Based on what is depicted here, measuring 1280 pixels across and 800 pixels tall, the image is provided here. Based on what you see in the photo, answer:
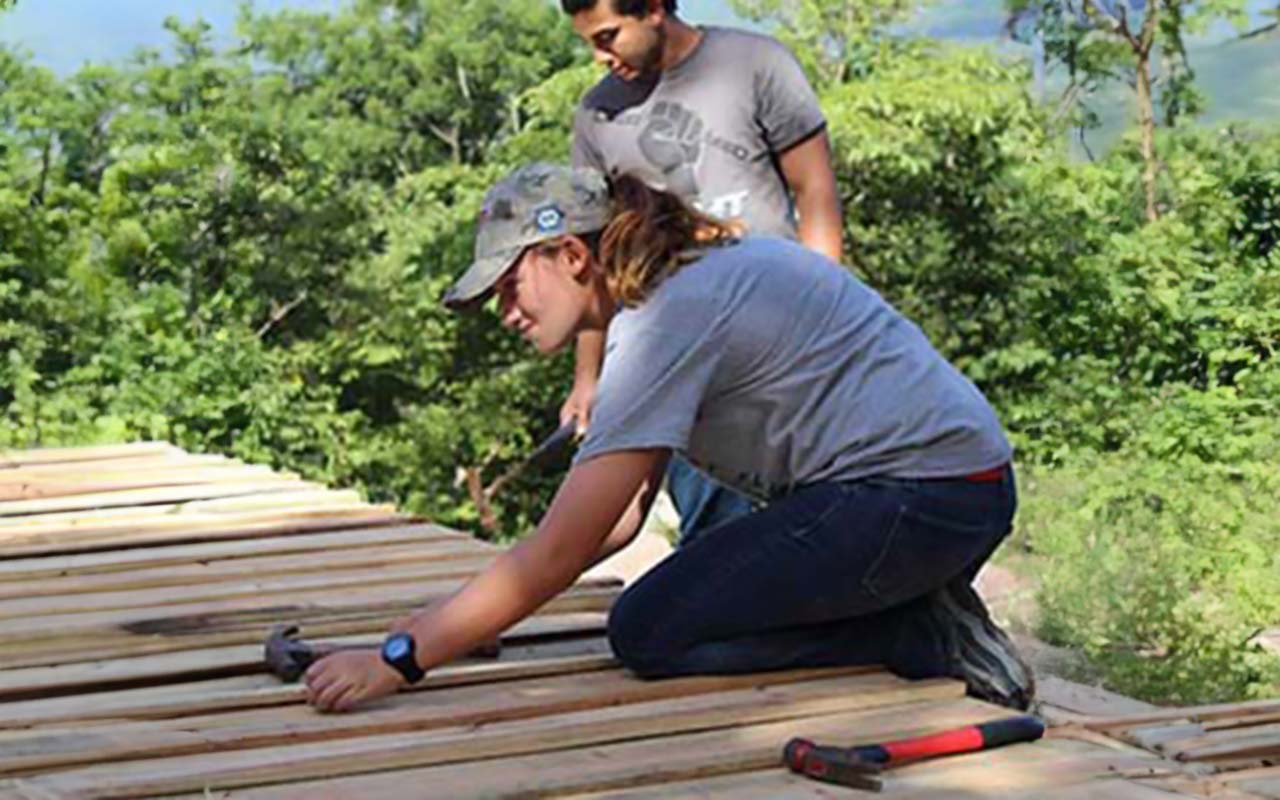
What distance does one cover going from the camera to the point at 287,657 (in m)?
2.73

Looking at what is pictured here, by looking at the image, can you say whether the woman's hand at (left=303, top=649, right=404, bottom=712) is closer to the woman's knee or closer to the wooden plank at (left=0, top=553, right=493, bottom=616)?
the woman's knee

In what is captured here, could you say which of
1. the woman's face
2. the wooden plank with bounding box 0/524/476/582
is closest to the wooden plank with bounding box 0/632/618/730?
the woman's face

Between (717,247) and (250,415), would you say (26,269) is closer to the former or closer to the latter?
(250,415)

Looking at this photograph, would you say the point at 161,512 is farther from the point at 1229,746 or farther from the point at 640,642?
the point at 1229,746

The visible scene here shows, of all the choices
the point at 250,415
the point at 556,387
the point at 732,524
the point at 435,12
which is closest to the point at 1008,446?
the point at 732,524

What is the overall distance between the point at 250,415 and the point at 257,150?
152 cm

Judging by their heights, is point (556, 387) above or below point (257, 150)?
below

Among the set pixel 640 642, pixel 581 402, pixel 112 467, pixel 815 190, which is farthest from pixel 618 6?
pixel 112 467

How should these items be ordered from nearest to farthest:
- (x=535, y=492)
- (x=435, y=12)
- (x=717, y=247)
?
(x=717, y=247) → (x=535, y=492) → (x=435, y=12)

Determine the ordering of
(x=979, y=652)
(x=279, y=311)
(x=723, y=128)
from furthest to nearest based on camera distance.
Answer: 1. (x=279, y=311)
2. (x=723, y=128)
3. (x=979, y=652)

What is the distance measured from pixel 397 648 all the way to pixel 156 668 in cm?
48

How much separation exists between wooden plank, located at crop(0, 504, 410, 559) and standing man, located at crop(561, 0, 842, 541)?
36.5 inches

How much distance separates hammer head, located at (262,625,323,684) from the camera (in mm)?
2711

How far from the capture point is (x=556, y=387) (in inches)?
414
